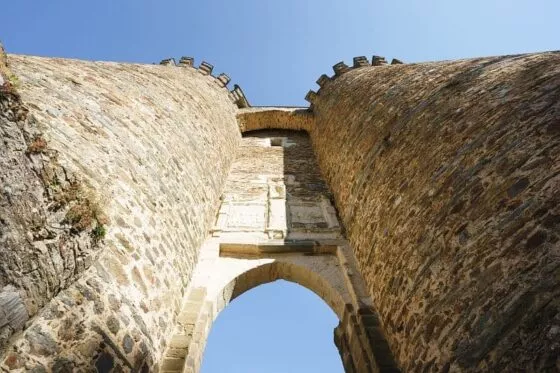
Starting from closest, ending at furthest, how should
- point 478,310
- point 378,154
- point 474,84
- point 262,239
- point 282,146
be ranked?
point 478,310, point 474,84, point 378,154, point 262,239, point 282,146

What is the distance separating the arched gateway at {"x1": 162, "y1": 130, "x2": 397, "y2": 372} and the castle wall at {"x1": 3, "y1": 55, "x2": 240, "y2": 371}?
0.27 meters

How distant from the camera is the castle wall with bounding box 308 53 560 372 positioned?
2.37 metres

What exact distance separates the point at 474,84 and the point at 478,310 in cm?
297

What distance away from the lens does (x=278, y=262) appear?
18.1ft

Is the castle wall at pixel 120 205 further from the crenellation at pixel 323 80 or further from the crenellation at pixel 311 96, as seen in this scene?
the crenellation at pixel 323 80

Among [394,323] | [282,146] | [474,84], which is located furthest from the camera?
[282,146]

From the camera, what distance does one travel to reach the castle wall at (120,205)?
2.62 meters

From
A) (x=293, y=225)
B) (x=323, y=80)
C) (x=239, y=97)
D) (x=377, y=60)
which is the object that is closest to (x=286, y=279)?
(x=293, y=225)

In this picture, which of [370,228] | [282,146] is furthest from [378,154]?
[282,146]

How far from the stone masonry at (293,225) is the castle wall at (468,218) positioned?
2 centimetres

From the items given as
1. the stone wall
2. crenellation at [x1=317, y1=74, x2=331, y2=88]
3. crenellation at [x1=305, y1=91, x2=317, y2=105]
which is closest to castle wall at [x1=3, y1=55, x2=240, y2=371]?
the stone wall

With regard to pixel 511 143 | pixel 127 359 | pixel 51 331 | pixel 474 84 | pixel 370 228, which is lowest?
pixel 127 359

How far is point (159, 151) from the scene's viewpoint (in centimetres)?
504

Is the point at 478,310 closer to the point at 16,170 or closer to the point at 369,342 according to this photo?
the point at 369,342
